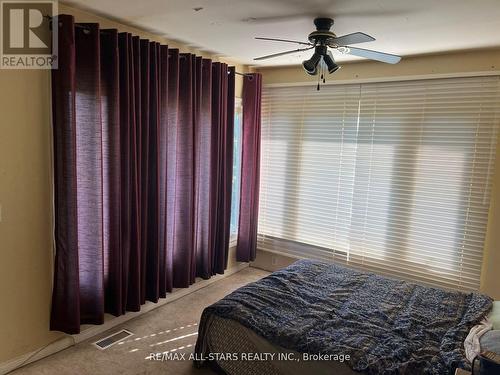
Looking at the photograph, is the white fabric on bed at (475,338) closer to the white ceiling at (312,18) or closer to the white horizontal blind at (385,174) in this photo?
the white horizontal blind at (385,174)

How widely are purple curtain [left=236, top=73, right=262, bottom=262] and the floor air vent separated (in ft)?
5.64

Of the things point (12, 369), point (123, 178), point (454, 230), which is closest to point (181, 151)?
point (123, 178)

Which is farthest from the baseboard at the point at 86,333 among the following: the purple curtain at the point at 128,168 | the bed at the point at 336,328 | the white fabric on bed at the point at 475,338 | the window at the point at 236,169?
the white fabric on bed at the point at 475,338

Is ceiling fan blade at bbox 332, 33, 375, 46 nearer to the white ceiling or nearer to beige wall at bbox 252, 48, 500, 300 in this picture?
the white ceiling

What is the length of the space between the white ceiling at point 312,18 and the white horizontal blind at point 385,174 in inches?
22.4

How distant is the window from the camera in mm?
4297

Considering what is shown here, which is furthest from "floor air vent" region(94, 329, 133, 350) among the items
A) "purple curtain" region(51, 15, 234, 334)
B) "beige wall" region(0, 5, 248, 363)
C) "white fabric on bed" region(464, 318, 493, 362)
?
"white fabric on bed" region(464, 318, 493, 362)

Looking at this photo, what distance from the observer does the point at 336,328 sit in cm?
225

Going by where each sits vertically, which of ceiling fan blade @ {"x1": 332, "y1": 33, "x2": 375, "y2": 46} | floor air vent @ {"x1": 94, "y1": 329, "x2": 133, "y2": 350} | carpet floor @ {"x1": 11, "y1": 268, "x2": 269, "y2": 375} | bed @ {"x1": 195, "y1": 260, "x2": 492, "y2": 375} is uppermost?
ceiling fan blade @ {"x1": 332, "y1": 33, "x2": 375, "y2": 46}

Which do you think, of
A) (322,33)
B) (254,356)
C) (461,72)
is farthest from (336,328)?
(461,72)

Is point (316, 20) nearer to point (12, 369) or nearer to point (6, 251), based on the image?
point (6, 251)

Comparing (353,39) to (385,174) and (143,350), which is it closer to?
(385,174)

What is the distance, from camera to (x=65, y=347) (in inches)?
108

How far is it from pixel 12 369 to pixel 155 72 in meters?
2.40
